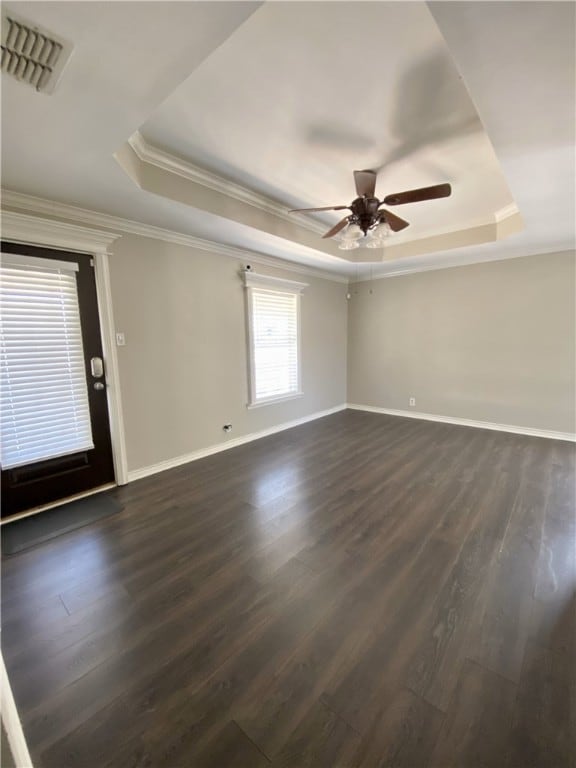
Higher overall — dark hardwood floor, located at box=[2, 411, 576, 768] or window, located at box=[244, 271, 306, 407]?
window, located at box=[244, 271, 306, 407]

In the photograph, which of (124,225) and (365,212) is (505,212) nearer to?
(365,212)

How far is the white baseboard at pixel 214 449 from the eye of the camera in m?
3.26

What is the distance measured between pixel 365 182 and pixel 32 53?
207cm

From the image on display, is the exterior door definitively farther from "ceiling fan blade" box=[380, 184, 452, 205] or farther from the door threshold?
"ceiling fan blade" box=[380, 184, 452, 205]

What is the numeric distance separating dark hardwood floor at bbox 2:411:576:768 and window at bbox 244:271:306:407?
192 centimetres

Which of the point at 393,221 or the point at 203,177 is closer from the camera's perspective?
the point at 203,177

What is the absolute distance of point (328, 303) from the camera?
554 centimetres

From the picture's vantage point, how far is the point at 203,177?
2.68 metres

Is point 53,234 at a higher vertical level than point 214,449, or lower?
higher

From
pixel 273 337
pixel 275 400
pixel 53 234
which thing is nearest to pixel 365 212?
pixel 273 337

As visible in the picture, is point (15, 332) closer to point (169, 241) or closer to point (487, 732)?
point (169, 241)

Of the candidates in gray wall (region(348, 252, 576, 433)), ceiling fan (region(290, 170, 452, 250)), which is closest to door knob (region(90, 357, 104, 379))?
ceiling fan (region(290, 170, 452, 250))

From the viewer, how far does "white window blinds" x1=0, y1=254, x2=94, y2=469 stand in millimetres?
2414

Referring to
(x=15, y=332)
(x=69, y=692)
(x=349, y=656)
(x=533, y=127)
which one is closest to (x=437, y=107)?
(x=533, y=127)
